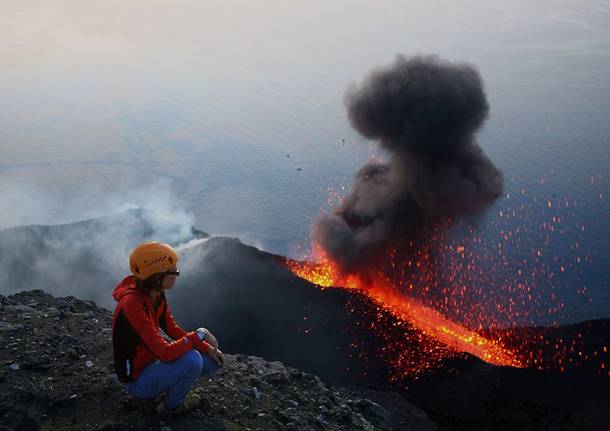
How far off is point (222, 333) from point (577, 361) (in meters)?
16.6

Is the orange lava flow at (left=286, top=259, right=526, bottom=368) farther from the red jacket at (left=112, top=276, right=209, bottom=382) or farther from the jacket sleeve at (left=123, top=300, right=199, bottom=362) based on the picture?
the jacket sleeve at (left=123, top=300, right=199, bottom=362)

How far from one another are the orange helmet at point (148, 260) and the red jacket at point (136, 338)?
321mm

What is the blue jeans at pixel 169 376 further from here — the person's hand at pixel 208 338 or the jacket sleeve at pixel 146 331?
the jacket sleeve at pixel 146 331

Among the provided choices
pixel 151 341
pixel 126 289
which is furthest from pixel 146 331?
pixel 126 289

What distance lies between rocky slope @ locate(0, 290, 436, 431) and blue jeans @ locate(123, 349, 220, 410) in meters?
0.62

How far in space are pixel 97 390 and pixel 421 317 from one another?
22.7 meters

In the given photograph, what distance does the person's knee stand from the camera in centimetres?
732

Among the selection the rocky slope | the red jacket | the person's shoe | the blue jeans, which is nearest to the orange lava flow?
the rocky slope

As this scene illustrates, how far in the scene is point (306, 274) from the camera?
3306 cm

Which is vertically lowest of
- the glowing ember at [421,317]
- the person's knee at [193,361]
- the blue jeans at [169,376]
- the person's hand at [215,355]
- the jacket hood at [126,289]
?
the blue jeans at [169,376]

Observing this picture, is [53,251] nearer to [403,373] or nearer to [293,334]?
[293,334]

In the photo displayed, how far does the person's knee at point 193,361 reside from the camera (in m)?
7.32

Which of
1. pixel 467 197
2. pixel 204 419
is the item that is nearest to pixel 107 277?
pixel 204 419

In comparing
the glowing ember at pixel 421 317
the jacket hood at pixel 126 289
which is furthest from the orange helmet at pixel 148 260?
the glowing ember at pixel 421 317
